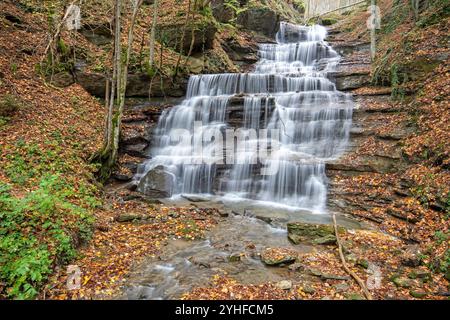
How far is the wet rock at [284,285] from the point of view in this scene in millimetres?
5082

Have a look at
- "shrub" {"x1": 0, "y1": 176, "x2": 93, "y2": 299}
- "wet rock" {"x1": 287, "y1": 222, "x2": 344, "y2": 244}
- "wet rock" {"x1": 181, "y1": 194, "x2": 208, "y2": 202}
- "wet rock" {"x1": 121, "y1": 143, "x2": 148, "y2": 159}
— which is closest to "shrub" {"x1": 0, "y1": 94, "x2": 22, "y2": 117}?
"wet rock" {"x1": 121, "y1": 143, "x2": 148, "y2": 159}

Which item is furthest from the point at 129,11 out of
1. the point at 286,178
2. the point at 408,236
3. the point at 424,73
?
the point at 408,236

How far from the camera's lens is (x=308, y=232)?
24.0 ft

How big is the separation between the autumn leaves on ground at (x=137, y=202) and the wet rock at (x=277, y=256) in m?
0.06

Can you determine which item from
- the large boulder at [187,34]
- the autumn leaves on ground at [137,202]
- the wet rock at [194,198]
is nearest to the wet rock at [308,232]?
the autumn leaves on ground at [137,202]

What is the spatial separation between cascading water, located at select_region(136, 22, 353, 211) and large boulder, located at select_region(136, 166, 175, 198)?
448 mm

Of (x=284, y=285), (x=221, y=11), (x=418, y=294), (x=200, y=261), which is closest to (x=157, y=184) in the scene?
(x=200, y=261)

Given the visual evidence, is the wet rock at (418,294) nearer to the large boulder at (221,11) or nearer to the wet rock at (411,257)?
the wet rock at (411,257)

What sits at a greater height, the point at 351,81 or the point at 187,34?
the point at 187,34

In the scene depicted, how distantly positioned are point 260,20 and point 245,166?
629 inches

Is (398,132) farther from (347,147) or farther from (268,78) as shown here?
(268,78)

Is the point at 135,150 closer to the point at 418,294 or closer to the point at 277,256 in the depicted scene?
the point at 277,256

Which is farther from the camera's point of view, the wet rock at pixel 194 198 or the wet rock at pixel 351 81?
the wet rock at pixel 351 81

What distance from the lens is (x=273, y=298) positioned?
4785mm
